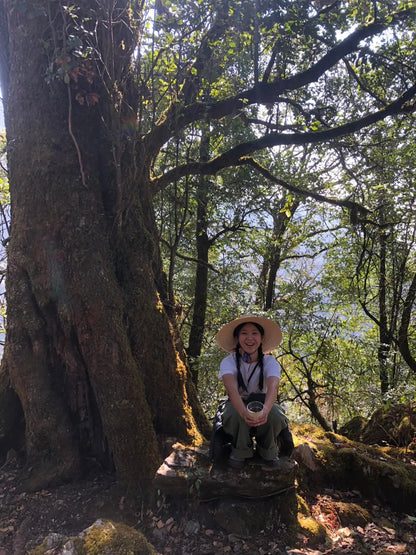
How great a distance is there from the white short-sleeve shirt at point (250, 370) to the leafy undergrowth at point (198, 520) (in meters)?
1.17

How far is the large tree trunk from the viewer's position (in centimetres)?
370

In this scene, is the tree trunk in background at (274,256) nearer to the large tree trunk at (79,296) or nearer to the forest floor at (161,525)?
the large tree trunk at (79,296)

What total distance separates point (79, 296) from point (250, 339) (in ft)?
5.99

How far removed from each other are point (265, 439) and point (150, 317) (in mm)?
1798

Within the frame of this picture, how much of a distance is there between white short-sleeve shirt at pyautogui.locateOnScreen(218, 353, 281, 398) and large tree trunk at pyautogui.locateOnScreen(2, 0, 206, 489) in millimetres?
971

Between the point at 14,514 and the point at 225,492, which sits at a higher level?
the point at 225,492

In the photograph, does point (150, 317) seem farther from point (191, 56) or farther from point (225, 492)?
point (191, 56)

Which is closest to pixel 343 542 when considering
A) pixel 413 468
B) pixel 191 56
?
pixel 413 468

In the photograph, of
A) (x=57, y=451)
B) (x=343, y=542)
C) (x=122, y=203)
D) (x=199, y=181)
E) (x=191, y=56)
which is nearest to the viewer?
(x=343, y=542)

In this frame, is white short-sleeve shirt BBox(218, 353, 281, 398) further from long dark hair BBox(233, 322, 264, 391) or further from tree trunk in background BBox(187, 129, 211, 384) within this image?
tree trunk in background BBox(187, 129, 211, 384)

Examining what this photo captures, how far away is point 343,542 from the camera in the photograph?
325 cm

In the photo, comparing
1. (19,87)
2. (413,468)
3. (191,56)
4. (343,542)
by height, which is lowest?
(343,542)

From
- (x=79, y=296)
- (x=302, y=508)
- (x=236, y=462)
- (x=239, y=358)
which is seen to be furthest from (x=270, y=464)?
(x=79, y=296)

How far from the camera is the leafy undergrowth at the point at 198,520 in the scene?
311 centimetres
